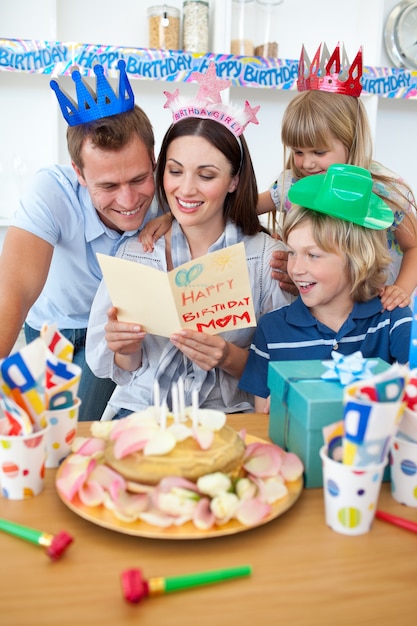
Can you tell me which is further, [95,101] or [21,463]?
[95,101]

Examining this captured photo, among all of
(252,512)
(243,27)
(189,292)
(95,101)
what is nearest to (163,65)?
(243,27)

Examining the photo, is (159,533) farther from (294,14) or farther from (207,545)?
(294,14)

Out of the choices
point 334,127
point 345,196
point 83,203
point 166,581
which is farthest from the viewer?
point 334,127

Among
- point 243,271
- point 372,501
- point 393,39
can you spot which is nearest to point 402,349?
point 243,271

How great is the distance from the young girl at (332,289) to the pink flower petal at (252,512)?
627 mm

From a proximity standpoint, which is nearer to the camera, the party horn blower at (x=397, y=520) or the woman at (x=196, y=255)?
the party horn blower at (x=397, y=520)

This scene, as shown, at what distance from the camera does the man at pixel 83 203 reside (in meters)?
1.62

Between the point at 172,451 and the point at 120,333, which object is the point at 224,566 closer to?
the point at 172,451

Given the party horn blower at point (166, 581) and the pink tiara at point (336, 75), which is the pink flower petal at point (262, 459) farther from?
the pink tiara at point (336, 75)

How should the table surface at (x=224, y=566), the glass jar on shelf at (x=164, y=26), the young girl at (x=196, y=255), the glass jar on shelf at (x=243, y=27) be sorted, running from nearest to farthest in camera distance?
1. the table surface at (x=224, y=566)
2. the young girl at (x=196, y=255)
3. the glass jar on shelf at (x=164, y=26)
4. the glass jar on shelf at (x=243, y=27)

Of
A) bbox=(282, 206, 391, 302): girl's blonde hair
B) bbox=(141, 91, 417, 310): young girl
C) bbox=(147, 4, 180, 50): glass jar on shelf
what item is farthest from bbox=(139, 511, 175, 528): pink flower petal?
bbox=(147, 4, 180, 50): glass jar on shelf

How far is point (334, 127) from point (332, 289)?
2.21 ft

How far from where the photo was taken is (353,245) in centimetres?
153

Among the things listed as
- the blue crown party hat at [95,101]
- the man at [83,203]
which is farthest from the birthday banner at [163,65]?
the blue crown party hat at [95,101]
